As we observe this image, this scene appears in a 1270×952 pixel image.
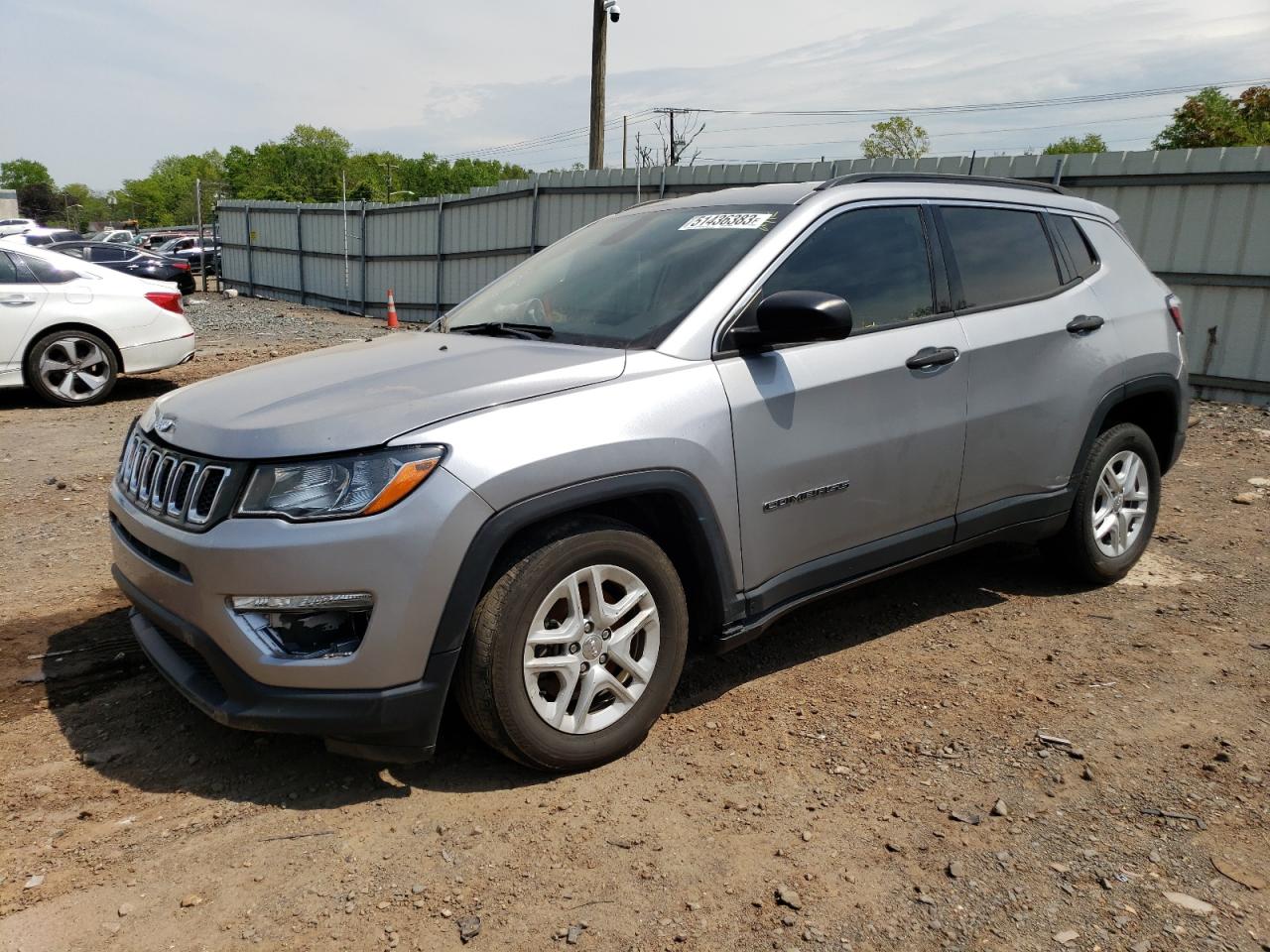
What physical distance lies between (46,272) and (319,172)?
122 m

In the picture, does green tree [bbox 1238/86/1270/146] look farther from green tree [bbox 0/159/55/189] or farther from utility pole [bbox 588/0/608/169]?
green tree [bbox 0/159/55/189]

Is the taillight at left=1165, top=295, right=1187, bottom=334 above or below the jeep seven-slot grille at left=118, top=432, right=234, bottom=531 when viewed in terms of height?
above

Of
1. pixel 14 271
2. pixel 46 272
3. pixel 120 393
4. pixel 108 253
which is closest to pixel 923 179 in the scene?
pixel 46 272

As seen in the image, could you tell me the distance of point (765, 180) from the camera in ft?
39.8

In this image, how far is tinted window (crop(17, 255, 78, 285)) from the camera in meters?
9.32

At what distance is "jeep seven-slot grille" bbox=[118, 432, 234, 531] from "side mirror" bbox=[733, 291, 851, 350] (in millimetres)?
1678

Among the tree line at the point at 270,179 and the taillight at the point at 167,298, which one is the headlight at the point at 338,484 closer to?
the taillight at the point at 167,298

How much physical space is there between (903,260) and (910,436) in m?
0.72

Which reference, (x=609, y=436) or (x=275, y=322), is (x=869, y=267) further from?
(x=275, y=322)

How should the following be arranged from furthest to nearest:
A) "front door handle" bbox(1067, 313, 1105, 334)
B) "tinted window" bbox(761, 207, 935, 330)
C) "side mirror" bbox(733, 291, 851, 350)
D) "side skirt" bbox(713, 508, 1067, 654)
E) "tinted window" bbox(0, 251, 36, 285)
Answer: "tinted window" bbox(0, 251, 36, 285) < "front door handle" bbox(1067, 313, 1105, 334) < "tinted window" bbox(761, 207, 935, 330) < "side skirt" bbox(713, 508, 1067, 654) < "side mirror" bbox(733, 291, 851, 350)

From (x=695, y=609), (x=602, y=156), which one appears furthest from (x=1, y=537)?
(x=602, y=156)

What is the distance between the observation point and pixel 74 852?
272cm

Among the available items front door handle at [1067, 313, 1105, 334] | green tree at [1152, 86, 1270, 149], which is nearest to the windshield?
front door handle at [1067, 313, 1105, 334]

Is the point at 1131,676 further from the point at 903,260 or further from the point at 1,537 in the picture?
the point at 1,537
